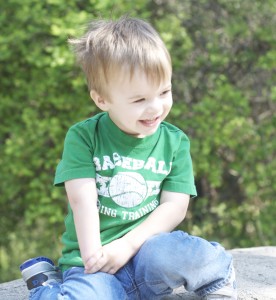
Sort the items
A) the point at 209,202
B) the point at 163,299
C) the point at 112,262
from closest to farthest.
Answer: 1. the point at 112,262
2. the point at 163,299
3. the point at 209,202

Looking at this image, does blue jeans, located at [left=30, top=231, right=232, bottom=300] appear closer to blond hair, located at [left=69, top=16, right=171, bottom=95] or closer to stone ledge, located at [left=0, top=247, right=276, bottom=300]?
stone ledge, located at [left=0, top=247, right=276, bottom=300]

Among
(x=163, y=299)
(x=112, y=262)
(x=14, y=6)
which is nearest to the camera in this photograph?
(x=112, y=262)

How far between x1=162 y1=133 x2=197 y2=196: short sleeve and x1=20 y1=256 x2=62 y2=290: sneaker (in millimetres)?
554

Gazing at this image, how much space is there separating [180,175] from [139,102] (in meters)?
0.35

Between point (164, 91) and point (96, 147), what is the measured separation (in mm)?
340

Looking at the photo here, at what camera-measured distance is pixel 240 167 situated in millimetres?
5129

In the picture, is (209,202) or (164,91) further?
(209,202)

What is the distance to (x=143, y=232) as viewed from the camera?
268 cm

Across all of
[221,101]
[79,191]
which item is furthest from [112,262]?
[221,101]

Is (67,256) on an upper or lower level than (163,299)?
upper

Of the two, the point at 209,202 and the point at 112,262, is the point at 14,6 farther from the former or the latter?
the point at 112,262

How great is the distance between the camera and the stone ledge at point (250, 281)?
2.91 meters

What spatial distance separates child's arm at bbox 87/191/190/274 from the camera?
2625 millimetres

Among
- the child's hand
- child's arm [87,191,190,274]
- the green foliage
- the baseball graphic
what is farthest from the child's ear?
the green foliage
